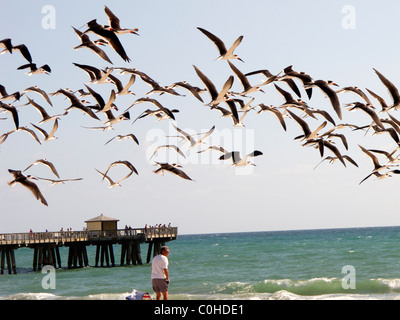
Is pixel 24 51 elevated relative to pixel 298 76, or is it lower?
elevated

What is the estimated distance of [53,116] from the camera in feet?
66.5

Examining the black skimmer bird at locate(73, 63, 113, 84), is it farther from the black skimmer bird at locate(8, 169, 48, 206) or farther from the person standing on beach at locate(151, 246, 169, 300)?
the person standing on beach at locate(151, 246, 169, 300)

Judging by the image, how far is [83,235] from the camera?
5431 cm

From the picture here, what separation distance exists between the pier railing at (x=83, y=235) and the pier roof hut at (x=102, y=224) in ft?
4.12

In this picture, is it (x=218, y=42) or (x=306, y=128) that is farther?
(x=306, y=128)

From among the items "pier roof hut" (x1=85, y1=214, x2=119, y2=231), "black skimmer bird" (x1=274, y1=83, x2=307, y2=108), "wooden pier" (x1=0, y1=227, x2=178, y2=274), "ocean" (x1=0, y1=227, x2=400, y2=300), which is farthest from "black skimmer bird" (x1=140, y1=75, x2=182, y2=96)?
"pier roof hut" (x1=85, y1=214, x2=119, y2=231)

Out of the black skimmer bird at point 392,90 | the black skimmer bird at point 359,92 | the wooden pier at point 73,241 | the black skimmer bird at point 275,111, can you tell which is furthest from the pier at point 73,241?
the black skimmer bird at point 392,90

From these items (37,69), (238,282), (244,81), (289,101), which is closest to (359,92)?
(289,101)

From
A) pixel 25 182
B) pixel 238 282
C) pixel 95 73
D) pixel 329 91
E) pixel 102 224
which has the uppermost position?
pixel 95 73

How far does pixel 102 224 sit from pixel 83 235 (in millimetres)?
2822

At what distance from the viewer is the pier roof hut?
56.7m

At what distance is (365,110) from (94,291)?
82.8ft

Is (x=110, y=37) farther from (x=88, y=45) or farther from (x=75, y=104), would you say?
(x=75, y=104)

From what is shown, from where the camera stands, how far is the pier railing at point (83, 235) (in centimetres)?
5103
